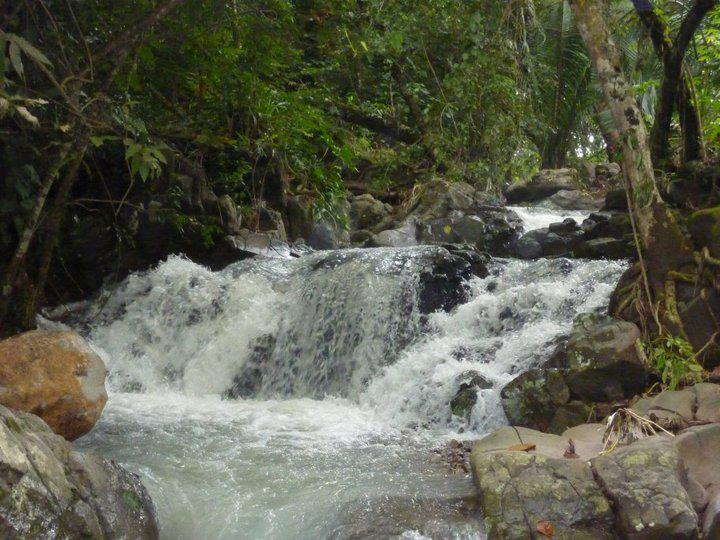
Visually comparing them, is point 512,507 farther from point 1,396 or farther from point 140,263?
point 140,263

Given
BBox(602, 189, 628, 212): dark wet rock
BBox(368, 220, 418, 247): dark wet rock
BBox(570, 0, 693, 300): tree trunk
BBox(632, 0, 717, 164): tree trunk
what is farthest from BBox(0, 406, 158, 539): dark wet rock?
BBox(368, 220, 418, 247): dark wet rock

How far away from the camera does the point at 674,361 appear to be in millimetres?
5613

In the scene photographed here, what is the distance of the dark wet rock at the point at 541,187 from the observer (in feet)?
53.3

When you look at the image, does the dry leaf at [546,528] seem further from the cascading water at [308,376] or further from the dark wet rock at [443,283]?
the dark wet rock at [443,283]

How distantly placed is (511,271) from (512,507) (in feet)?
18.7

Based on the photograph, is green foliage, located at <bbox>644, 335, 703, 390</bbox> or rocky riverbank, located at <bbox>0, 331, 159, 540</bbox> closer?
rocky riverbank, located at <bbox>0, 331, 159, 540</bbox>

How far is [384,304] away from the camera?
8.59 metres

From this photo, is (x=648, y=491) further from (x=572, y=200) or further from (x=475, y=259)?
(x=572, y=200)

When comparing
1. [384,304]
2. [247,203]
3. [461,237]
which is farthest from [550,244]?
[247,203]

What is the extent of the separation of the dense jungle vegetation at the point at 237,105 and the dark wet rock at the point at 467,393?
170 centimetres

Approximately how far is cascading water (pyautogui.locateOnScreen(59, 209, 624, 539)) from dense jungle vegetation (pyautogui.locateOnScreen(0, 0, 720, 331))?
126cm

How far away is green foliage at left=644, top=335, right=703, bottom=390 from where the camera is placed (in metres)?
5.54

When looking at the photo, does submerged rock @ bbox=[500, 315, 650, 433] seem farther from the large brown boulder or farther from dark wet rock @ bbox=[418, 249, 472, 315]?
the large brown boulder

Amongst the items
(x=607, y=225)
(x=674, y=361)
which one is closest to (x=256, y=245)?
(x=607, y=225)
